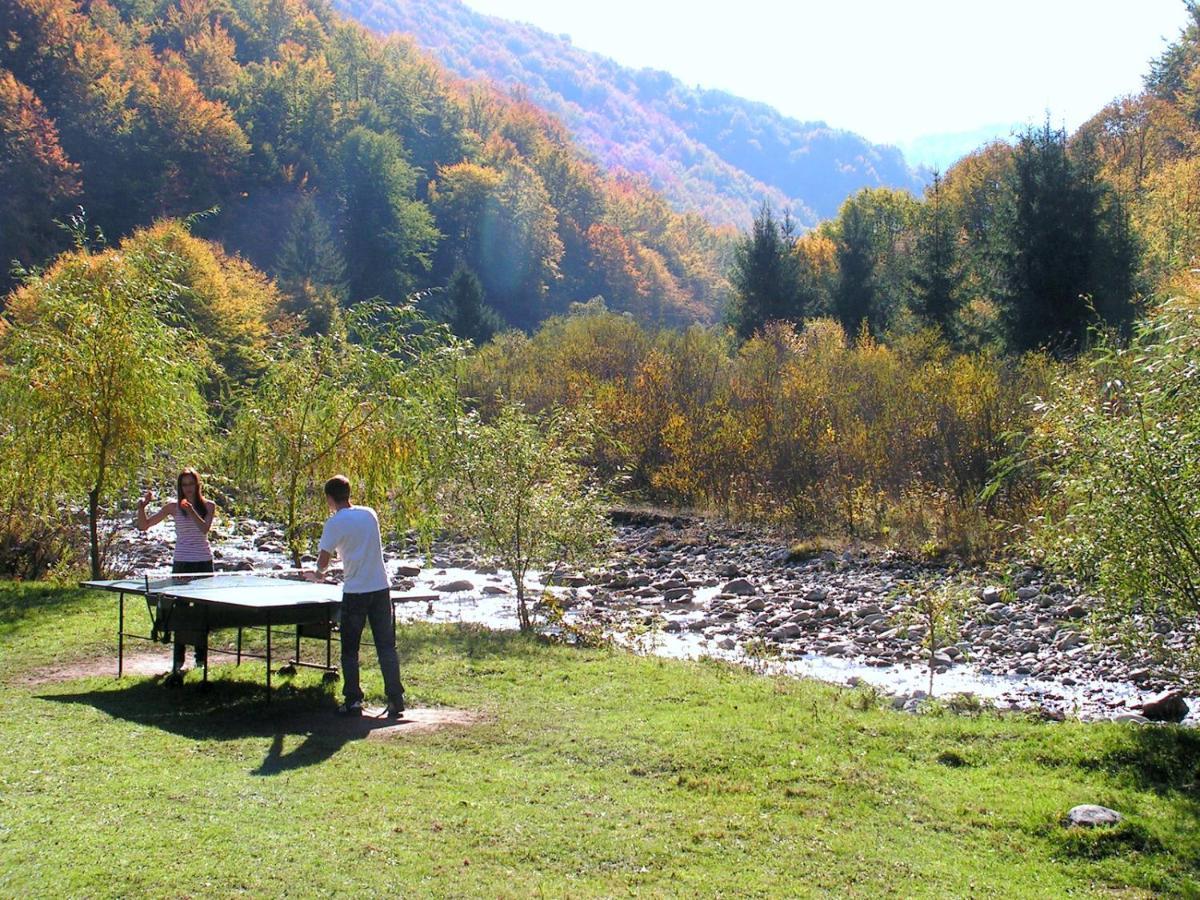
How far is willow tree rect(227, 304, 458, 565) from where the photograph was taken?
53.7 ft

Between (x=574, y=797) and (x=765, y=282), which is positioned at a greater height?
(x=765, y=282)

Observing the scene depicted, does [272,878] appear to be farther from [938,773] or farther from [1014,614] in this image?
[1014,614]

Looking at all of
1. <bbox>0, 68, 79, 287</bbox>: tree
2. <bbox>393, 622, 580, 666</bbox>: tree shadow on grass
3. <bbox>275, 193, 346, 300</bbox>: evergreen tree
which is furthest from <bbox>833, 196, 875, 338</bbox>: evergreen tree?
<bbox>0, 68, 79, 287</bbox>: tree

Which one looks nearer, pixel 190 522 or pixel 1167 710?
pixel 1167 710

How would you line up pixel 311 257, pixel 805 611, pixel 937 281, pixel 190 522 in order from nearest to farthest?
pixel 190 522 → pixel 805 611 → pixel 937 281 → pixel 311 257

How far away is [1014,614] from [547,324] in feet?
117

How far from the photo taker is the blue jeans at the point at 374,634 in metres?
9.30

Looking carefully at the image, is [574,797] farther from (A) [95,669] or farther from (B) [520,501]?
(B) [520,501]

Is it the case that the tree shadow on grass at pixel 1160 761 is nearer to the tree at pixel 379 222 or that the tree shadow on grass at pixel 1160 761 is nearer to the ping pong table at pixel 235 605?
the ping pong table at pixel 235 605

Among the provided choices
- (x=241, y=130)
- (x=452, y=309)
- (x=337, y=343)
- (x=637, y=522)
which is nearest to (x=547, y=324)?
(x=452, y=309)

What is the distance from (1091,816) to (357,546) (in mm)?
5782

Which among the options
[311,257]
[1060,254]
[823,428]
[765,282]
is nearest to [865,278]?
[765,282]

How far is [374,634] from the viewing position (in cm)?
923

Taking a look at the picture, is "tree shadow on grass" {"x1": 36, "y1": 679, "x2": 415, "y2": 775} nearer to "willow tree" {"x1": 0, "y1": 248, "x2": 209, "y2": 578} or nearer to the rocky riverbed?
the rocky riverbed
